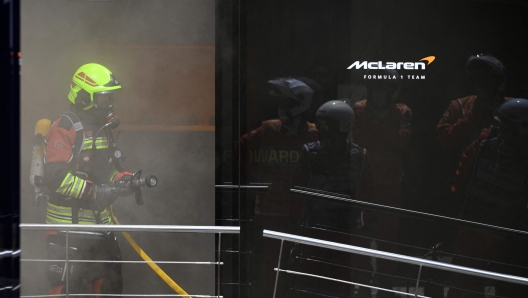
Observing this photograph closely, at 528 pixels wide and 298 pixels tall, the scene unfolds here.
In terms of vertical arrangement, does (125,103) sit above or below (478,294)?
above

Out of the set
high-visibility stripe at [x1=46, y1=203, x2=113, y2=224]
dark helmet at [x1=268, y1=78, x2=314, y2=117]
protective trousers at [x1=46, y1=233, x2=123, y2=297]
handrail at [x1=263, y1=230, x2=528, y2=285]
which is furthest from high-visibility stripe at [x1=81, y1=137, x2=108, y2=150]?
handrail at [x1=263, y1=230, x2=528, y2=285]

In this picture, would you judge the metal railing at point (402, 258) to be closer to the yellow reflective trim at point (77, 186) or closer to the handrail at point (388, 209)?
the handrail at point (388, 209)

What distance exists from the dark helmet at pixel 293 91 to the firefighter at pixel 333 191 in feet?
0.23

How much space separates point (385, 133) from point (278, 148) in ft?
1.46

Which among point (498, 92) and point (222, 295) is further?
point (222, 295)

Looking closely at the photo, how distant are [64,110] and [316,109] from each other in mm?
1046

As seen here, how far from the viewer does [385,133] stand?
6.64 ft

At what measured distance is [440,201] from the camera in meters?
2.04

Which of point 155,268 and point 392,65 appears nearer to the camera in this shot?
point 392,65

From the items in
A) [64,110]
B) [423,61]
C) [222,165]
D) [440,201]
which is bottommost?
[440,201]

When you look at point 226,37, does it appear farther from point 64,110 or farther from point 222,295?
point 222,295

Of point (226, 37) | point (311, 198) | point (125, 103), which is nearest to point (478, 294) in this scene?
point (311, 198)

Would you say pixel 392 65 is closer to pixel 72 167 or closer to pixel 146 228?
pixel 146 228

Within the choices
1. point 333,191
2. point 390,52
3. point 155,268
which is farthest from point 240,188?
point 390,52
